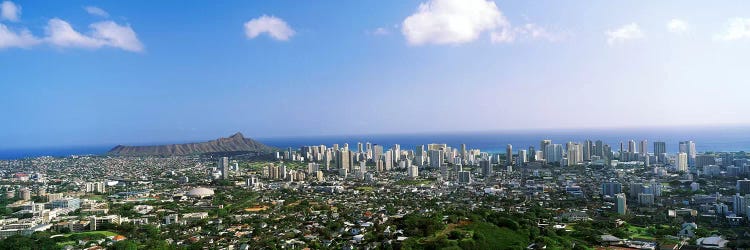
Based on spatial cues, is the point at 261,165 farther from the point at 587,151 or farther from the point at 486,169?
the point at 587,151

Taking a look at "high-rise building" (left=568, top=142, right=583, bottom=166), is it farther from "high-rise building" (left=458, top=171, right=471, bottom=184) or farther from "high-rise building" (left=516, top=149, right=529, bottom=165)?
"high-rise building" (left=458, top=171, right=471, bottom=184)

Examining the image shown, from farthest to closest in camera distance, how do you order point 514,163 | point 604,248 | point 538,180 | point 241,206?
point 514,163 < point 538,180 < point 241,206 < point 604,248

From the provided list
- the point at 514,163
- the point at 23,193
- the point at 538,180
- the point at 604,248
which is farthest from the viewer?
the point at 514,163

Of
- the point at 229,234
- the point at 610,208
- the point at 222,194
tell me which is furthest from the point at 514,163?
the point at 229,234

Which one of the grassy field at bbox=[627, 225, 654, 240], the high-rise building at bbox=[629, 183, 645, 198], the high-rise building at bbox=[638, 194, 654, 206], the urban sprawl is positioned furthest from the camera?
the high-rise building at bbox=[629, 183, 645, 198]

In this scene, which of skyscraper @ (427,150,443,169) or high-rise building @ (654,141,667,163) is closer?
high-rise building @ (654,141,667,163)

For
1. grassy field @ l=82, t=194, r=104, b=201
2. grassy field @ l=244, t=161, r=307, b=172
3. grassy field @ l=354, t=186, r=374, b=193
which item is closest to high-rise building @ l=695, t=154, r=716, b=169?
grassy field @ l=354, t=186, r=374, b=193

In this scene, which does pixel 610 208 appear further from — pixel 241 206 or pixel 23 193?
pixel 23 193

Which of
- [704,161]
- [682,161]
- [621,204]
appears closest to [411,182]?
[621,204]
